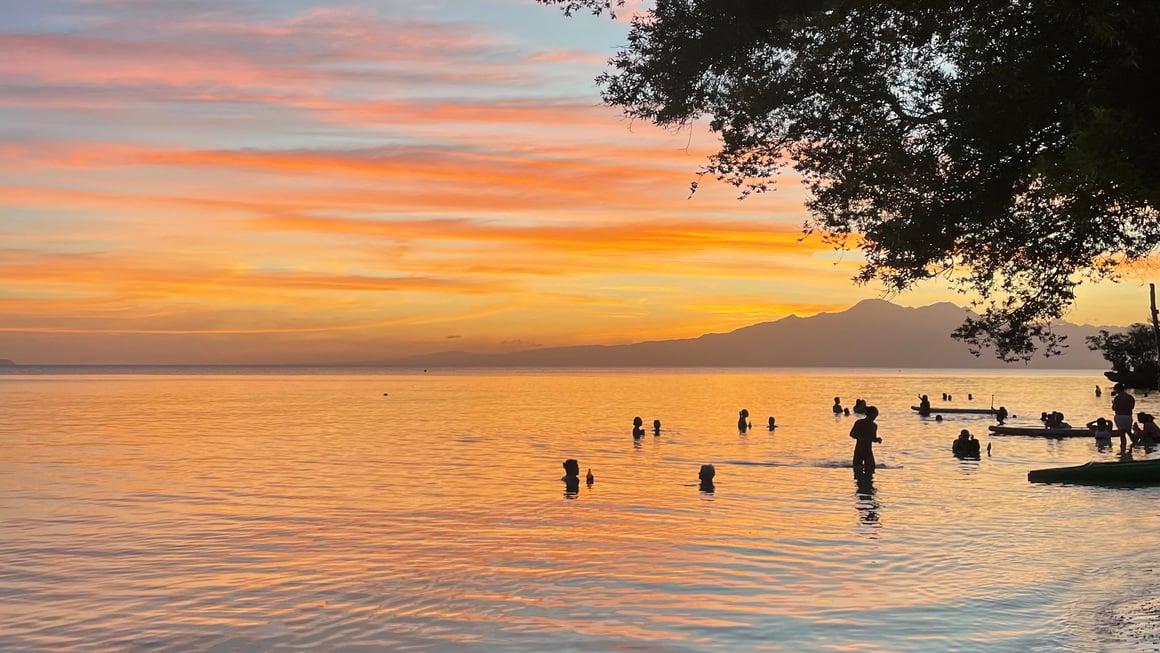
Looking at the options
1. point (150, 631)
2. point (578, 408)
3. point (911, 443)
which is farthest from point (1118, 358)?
point (150, 631)

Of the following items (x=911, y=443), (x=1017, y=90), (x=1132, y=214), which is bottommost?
(x=911, y=443)

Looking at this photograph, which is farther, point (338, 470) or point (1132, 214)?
point (338, 470)

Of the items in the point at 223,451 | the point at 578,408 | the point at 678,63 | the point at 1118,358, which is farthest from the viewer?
the point at 1118,358

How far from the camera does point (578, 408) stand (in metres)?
90.4

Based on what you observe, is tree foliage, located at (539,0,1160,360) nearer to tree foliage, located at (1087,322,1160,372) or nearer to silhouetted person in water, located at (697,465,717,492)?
silhouetted person in water, located at (697,465,717,492)

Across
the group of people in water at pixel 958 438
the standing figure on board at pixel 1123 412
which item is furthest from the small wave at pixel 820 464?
the standing figure on board at pixel 1123 412

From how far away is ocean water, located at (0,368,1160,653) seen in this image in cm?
1373

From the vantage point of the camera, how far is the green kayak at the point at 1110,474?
30.6m

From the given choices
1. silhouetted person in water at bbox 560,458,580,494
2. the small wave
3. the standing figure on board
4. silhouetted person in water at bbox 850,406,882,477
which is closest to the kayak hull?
the standing figure on board

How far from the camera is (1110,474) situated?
3097 cm

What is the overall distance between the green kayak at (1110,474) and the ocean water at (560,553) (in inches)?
46.8

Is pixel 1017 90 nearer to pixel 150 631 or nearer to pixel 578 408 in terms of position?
pixel 150 631

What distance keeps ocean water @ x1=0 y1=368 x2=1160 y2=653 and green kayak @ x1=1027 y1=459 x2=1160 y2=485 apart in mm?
1188

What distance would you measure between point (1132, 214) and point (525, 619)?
1152 centimetres
